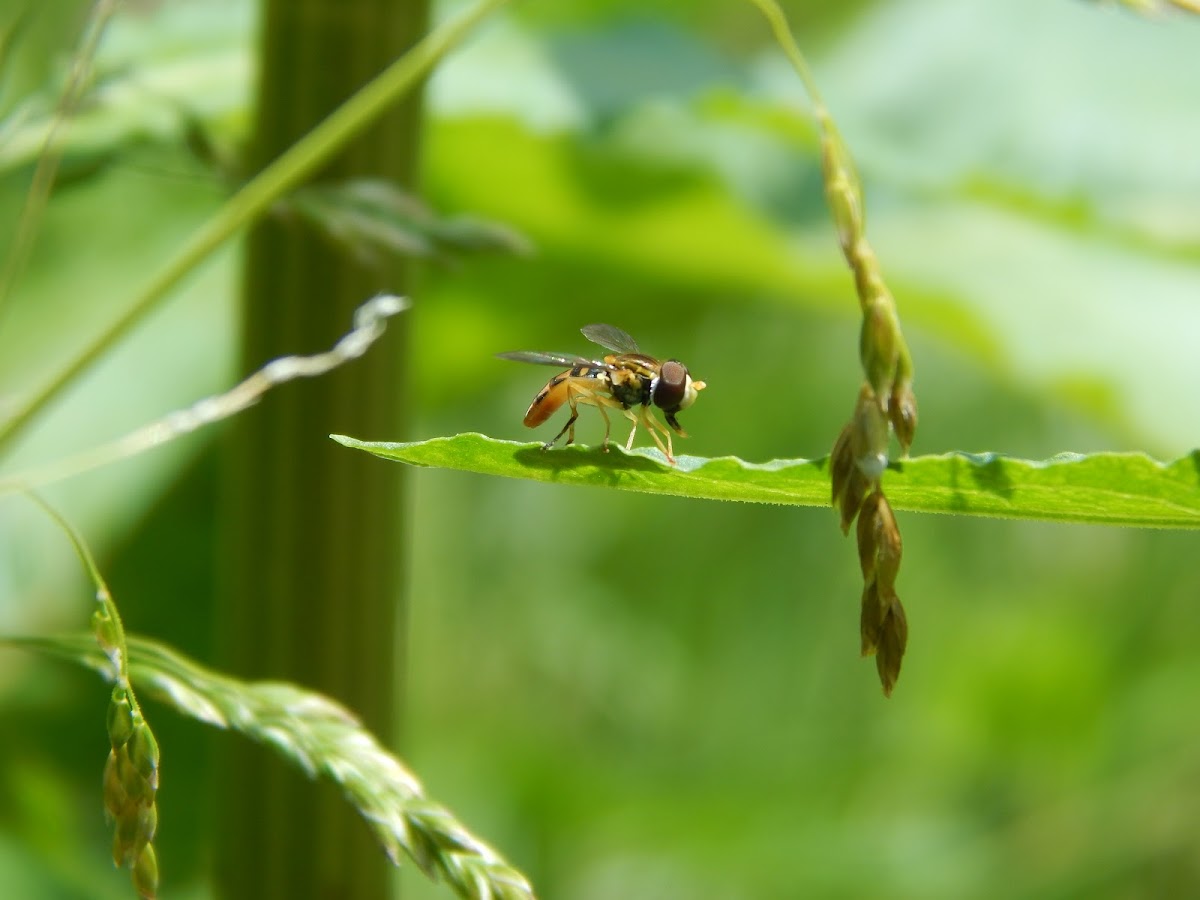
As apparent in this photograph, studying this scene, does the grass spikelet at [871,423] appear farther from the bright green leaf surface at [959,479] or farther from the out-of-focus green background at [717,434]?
the out-of-focus green background at [717,434]

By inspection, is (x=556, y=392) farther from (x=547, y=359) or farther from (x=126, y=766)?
(x=126, y=766)

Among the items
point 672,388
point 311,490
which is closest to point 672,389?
point 672,388

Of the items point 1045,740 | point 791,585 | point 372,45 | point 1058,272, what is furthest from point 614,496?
point 372,45

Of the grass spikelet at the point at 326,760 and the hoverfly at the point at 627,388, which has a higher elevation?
the hoverfly at the point at 627,388

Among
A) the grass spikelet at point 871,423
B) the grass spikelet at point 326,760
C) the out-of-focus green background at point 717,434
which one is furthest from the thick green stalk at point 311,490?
the grass spikelet at point 871,423

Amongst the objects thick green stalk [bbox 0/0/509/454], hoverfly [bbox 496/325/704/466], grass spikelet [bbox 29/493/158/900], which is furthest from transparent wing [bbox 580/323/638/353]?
grass spikelet [bbox 29/493/158/900]

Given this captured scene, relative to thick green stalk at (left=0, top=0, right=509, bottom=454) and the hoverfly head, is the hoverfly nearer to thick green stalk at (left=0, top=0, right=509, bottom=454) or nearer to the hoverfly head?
the hoverfly head
